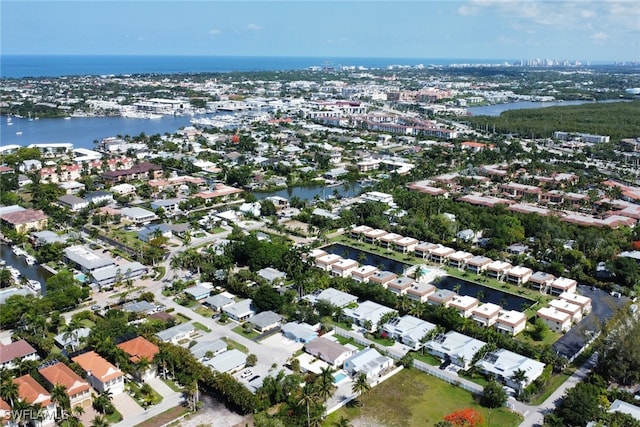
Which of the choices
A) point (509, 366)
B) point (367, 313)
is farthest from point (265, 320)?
point (509, 366)

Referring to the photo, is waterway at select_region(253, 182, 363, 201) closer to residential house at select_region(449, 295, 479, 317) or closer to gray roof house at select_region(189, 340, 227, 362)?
residential house at select_region(449, 295, 479, 317)

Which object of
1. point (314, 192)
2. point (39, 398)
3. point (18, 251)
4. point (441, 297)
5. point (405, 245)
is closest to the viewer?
point (39, 398)

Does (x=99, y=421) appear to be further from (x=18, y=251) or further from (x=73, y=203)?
(x=73, y=203)

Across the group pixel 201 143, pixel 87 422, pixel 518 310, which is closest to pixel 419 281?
pixel 518 310

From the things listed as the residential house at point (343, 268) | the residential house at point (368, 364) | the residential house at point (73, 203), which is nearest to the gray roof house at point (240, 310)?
the residential house at point (343, 268)

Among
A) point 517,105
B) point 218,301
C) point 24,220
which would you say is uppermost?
point 517,105

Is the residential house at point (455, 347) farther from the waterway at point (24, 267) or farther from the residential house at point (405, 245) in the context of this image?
the waterway at point (24, 267)
